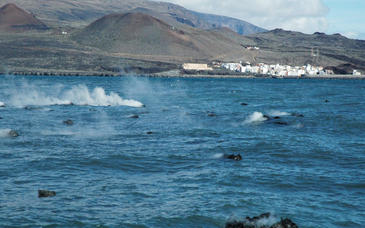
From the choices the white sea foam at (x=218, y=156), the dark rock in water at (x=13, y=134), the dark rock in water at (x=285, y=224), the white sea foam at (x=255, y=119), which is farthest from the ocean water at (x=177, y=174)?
the white sea foam at (x=255, y=119)

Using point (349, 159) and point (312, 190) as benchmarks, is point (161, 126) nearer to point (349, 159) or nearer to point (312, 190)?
point (349, 159)

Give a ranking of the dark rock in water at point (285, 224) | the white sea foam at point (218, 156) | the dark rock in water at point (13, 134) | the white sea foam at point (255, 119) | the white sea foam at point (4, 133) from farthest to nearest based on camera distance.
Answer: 1. the white sea foam at point (255, 119)
2. the dark rock in water at point (13, 134)
3. the white sea foam at point (4, 133)
4. the white sea foam at point (218, 156)
5. the dark rock in water at point (285, 224)

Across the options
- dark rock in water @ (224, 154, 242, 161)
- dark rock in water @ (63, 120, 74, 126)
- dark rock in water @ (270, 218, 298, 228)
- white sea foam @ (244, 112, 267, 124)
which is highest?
dark rock in water @ (270, 218, 298, 228)

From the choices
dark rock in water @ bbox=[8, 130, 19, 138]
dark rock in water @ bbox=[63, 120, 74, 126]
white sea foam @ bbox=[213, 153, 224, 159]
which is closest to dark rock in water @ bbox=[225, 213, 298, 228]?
white sea foam @ bbox=[213, 153, 224, 159]

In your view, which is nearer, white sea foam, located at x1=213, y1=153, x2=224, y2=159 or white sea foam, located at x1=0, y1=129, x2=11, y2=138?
white sea foam, located at x1=213, y1=153, x2=224, y2=159

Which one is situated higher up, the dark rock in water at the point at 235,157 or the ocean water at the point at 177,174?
the dark rock in water at the point at 235,157

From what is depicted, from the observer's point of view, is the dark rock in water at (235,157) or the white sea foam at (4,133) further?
the white sea foam at (4,133)

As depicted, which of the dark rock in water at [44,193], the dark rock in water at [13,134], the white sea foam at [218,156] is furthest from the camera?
the dark rock in water at [13,134]

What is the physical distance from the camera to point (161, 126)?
35062 millimetres

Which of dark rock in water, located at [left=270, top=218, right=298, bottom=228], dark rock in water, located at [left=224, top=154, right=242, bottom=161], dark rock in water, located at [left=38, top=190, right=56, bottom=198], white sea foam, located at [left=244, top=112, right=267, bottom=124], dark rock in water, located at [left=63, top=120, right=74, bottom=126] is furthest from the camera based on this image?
white sea foam, located at [left=244, top=112, right=267, bottom=124]

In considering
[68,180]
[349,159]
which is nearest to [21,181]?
[68,180]

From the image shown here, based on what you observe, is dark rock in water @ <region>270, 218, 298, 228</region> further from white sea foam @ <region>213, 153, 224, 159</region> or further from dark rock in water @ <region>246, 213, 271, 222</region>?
white sea foam @ <region>213, 153, 224, 159</region>

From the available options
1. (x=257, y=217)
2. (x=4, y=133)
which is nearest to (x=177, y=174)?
(x=257, y=217)

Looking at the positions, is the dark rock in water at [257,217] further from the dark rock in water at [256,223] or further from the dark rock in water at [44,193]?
the dark rock in water at [44,193]
